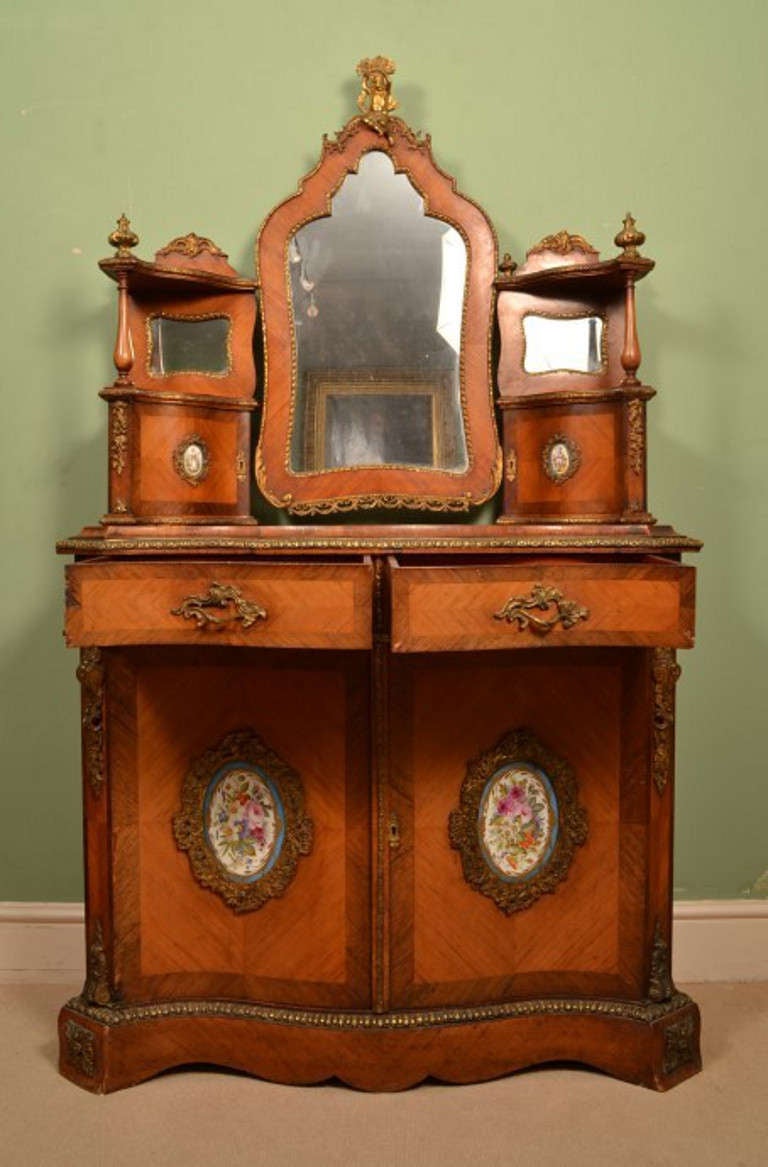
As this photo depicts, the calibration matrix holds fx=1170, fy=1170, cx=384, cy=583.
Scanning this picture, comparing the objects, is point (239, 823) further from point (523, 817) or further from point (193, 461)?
point (193, 461)

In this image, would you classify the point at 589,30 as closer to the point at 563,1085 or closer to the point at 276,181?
the point at 276,181

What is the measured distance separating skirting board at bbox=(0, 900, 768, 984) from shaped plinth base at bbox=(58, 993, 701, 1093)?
0.51m

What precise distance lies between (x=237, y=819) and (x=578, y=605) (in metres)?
0.83

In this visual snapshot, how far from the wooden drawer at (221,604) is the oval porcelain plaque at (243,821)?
1.37ft

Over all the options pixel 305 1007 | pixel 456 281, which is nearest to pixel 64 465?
pixel 456 281

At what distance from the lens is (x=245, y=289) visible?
266 cm

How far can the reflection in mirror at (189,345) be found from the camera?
8.66ft

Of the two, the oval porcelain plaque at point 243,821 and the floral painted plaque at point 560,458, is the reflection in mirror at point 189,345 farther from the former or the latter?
the oval porcelain plaque at point 243,821

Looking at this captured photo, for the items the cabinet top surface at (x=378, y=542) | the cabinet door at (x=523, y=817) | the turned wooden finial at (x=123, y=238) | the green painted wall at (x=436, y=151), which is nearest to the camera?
the cabinet top surface at (x=378, y=542)

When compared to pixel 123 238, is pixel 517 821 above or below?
below

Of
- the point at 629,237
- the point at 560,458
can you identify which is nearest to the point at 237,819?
the point at 560,458

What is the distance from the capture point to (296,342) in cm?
265

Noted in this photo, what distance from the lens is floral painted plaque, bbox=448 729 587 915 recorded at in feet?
7.64

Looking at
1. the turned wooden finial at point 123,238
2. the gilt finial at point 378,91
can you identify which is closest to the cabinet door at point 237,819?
the turned wooden finial at point 123,238
